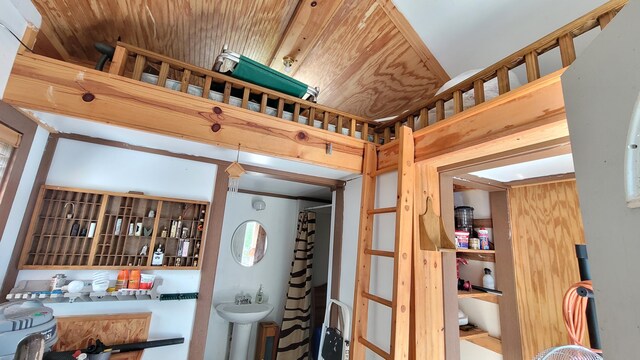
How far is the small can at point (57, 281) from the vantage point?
1.55 metres

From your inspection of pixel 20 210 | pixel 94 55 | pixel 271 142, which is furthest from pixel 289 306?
pixel 94 55

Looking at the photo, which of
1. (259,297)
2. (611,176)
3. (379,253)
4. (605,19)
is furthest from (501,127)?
(259,297)

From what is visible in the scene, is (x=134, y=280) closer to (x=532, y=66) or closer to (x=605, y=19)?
(x=532, y=66)

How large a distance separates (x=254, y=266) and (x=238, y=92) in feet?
7.70

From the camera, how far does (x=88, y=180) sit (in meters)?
1.75

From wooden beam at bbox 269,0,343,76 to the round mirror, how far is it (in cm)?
204

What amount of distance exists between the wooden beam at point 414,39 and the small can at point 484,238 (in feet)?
4.92

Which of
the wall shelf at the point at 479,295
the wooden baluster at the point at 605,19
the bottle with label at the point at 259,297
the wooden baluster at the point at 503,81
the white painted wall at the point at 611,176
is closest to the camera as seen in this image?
the white painted wall at the point at 611,176

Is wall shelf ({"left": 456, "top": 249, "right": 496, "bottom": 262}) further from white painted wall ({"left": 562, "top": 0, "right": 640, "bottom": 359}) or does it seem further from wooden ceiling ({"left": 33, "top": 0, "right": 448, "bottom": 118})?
white painted wall ({"left": 562, "top": 0, "right": 640, "bottom": 359})

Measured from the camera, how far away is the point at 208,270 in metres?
1.95

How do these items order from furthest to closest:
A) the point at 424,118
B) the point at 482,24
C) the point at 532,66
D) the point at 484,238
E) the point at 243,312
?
1. the point at 243,312
2. the point at 484,238
3. the point at 482,24
4. the point at 424,118
5. the point at 532,66


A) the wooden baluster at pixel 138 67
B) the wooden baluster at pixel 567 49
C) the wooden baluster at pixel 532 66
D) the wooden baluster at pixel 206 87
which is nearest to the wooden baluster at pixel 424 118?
the wooden baluster at pixel 532 66

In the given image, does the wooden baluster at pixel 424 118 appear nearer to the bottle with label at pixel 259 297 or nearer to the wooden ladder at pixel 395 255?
the wooden ladder at pixel 395 255

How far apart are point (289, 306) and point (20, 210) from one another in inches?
104
